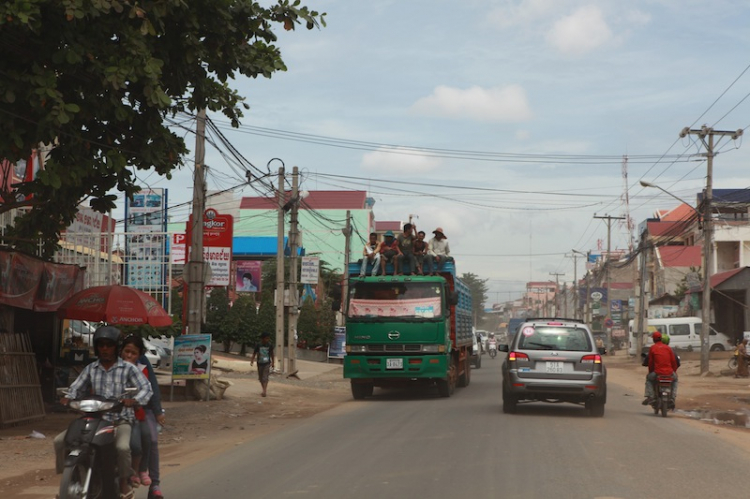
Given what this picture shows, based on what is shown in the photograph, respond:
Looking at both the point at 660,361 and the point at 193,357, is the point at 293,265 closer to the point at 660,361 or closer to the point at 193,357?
the point at 193,357

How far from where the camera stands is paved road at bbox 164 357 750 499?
9.37m

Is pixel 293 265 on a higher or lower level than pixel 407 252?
higher

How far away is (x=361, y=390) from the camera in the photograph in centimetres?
2448

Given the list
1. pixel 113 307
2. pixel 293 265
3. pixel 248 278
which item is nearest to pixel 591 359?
pixel 113 307

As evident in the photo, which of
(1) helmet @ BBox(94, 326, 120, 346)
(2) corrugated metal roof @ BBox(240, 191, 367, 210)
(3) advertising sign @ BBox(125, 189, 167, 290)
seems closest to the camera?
(1) helmet @ BBox(94, 326, 120, 346)

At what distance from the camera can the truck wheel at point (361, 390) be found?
24203mm

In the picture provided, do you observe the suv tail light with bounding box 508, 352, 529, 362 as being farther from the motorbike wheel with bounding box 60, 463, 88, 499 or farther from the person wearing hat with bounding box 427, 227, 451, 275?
the motorbike wheel with bounding box 60, 463, 88, 499

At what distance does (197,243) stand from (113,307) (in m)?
4.48

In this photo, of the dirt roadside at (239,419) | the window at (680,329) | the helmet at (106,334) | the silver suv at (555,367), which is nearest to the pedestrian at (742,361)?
the dirt roadside at (239,419)

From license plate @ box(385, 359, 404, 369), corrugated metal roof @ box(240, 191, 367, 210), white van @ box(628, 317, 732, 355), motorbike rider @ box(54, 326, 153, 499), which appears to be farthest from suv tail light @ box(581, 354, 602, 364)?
corrugated metal roof @ box(240, 191, 367, 210)

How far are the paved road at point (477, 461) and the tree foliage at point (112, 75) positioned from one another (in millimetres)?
4684

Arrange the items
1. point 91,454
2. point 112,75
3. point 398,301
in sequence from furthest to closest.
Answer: point 398,301
point 112,75
point 91,454

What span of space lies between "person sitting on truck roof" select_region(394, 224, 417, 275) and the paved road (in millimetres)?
6062

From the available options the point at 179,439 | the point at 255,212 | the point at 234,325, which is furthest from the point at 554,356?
the point at 255,212
